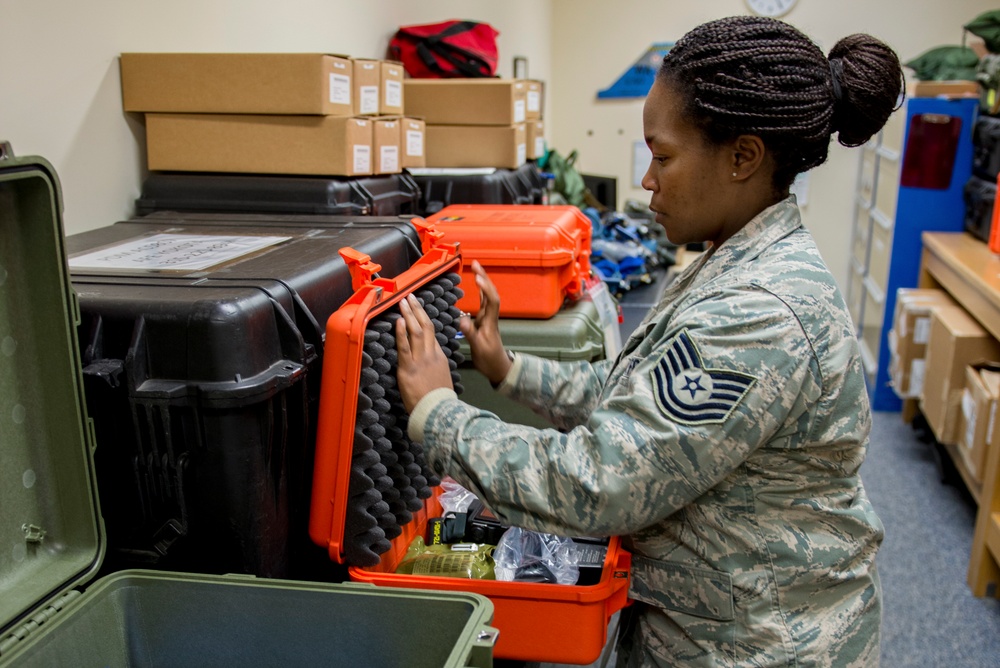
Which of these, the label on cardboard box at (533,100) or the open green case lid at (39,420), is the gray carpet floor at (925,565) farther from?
the open green case lid at (39,420)

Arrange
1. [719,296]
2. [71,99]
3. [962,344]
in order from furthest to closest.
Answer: [962,344] < [71,99] < [719,296]

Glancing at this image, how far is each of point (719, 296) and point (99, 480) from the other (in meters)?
0.69

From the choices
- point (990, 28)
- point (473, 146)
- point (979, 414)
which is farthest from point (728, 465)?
point (990, 28)

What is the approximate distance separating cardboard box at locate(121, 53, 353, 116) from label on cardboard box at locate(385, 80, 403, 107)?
1.01 feet

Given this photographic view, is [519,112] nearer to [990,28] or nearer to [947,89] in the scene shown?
[947,89]

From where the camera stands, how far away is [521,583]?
100cm

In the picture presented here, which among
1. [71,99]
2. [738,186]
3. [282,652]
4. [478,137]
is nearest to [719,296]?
[738,186]

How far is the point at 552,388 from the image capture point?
1.22 metres

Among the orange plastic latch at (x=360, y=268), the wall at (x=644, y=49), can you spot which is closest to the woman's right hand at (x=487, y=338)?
the orange plastic latch at (x=360, y=268)

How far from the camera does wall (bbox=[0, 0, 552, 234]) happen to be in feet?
4.58

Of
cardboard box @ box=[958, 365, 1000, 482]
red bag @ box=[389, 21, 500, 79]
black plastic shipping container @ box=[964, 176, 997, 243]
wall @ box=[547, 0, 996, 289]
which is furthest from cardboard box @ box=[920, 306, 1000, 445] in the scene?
wall @ box=[547, 0, 996, 289]

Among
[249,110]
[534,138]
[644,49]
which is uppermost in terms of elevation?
[644,49]

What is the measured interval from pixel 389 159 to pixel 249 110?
1.23ft

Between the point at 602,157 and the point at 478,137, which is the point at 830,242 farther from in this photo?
the point at 478,137
